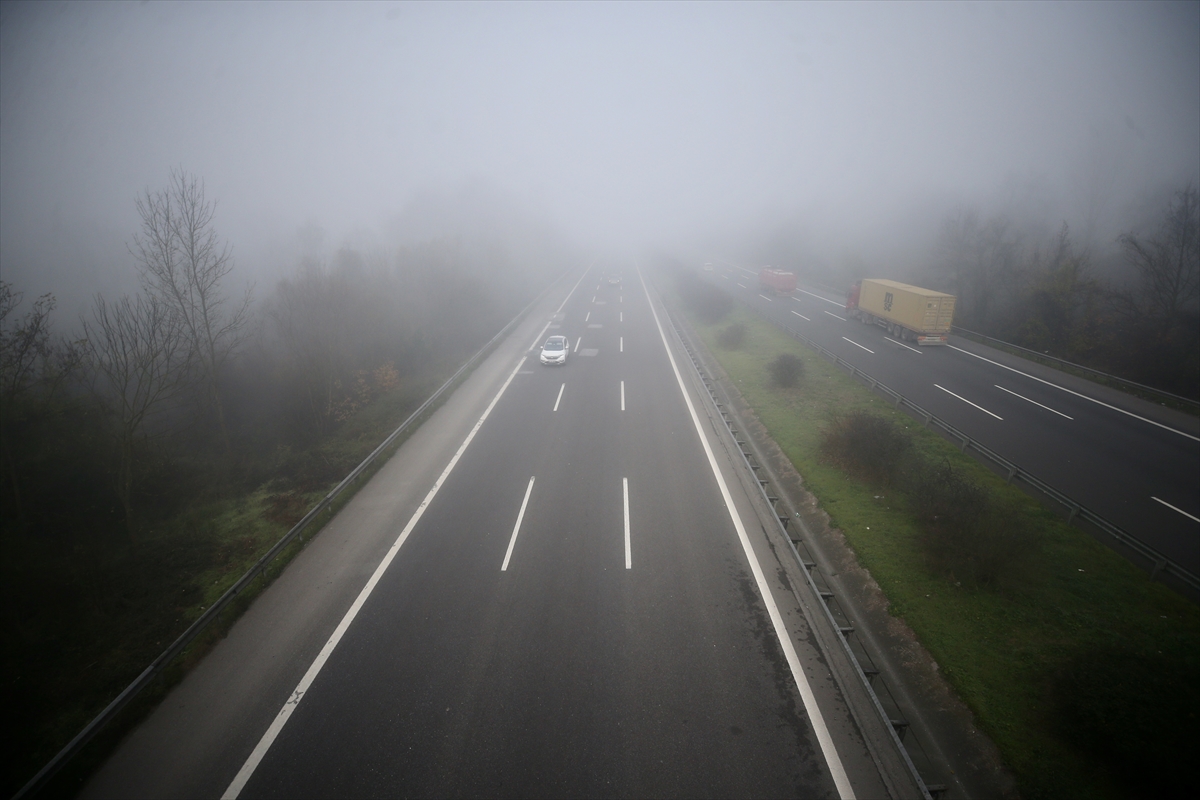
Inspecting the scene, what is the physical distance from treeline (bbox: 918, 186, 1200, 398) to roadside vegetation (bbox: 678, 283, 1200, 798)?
17967 millimetres

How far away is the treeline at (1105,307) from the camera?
2362 centimetres

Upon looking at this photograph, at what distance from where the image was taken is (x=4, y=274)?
53.1 metres

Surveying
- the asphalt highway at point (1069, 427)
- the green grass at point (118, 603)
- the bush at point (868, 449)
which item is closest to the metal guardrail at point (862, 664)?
the bush at point (868, 449)

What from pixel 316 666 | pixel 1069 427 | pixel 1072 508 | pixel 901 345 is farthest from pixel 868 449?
pixel 901 345

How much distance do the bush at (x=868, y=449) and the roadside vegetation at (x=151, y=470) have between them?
15439mm

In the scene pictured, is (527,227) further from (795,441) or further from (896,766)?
(896,766)

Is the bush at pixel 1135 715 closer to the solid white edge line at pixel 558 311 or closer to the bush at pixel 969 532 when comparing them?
the bush at pixel 969 532

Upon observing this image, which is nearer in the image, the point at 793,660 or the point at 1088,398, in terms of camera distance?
the point at 793,660

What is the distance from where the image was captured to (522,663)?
8133mm

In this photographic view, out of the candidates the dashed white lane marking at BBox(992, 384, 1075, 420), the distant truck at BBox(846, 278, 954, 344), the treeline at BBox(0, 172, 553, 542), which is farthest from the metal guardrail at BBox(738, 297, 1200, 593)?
the treeline at BBox(0, 172, 553, 542)

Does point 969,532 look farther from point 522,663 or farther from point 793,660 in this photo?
point 522,663

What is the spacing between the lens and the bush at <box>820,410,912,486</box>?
1413 cm

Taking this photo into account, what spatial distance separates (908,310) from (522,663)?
33750mm

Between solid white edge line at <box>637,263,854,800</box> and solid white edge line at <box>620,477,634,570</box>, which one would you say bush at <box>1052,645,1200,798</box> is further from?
solid white edge line at <box>620,477,634,570</box>
